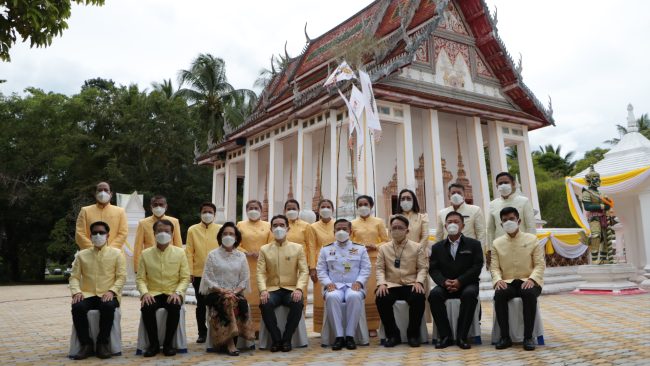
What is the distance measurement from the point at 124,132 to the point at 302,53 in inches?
392

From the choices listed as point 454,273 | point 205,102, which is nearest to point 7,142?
point 205,102

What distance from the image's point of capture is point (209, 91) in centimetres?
3222

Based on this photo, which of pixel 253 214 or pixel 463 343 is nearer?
pixel 463 343

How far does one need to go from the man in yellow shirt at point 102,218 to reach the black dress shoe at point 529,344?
4.30 metres

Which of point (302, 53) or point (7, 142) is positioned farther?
point (7, 142)

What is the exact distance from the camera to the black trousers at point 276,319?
5.09 metres

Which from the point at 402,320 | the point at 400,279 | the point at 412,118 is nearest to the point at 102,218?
the point at 400,279

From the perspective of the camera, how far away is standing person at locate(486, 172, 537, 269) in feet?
18.6

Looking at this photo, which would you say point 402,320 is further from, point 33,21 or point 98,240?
point 33,21

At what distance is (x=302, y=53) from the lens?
21.9m

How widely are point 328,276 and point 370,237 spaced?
876 millimetres

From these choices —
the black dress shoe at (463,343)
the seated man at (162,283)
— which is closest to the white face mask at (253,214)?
the seated man at (162,283)

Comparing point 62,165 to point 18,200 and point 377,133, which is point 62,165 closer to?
point 18,200

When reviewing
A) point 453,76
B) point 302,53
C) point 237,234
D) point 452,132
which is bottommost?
point 237,234
